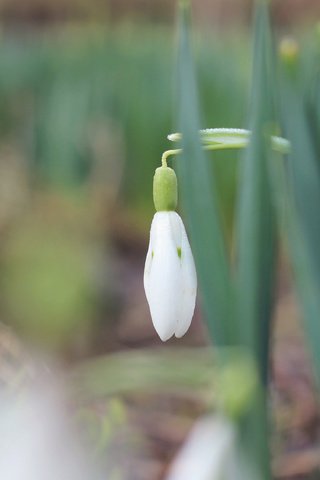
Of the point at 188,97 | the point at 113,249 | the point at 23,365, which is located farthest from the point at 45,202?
the point at 188,97

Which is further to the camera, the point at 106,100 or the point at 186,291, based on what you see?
the point at 106,100

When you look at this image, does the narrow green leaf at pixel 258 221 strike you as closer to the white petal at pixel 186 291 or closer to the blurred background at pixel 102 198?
the white petal at pixel 186 291

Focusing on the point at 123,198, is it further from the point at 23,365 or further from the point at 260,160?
the point at 260,160

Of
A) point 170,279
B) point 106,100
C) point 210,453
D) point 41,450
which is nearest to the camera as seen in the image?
point 210,453

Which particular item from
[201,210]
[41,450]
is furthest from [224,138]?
[41,450]

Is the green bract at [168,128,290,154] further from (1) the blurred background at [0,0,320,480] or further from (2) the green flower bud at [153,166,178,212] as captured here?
(1) the blurred background at [0,0,320,480]

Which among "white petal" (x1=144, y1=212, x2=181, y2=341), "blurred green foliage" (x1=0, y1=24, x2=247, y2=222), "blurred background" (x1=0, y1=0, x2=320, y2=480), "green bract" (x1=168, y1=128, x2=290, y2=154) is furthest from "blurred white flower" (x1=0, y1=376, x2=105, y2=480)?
"blurred green foliage" (x1=0, y1=24, x2=247, y2=222)

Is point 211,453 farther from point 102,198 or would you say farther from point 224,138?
point 102,198

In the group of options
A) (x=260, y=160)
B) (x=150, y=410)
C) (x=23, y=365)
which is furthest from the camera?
(x=150, y=410)
